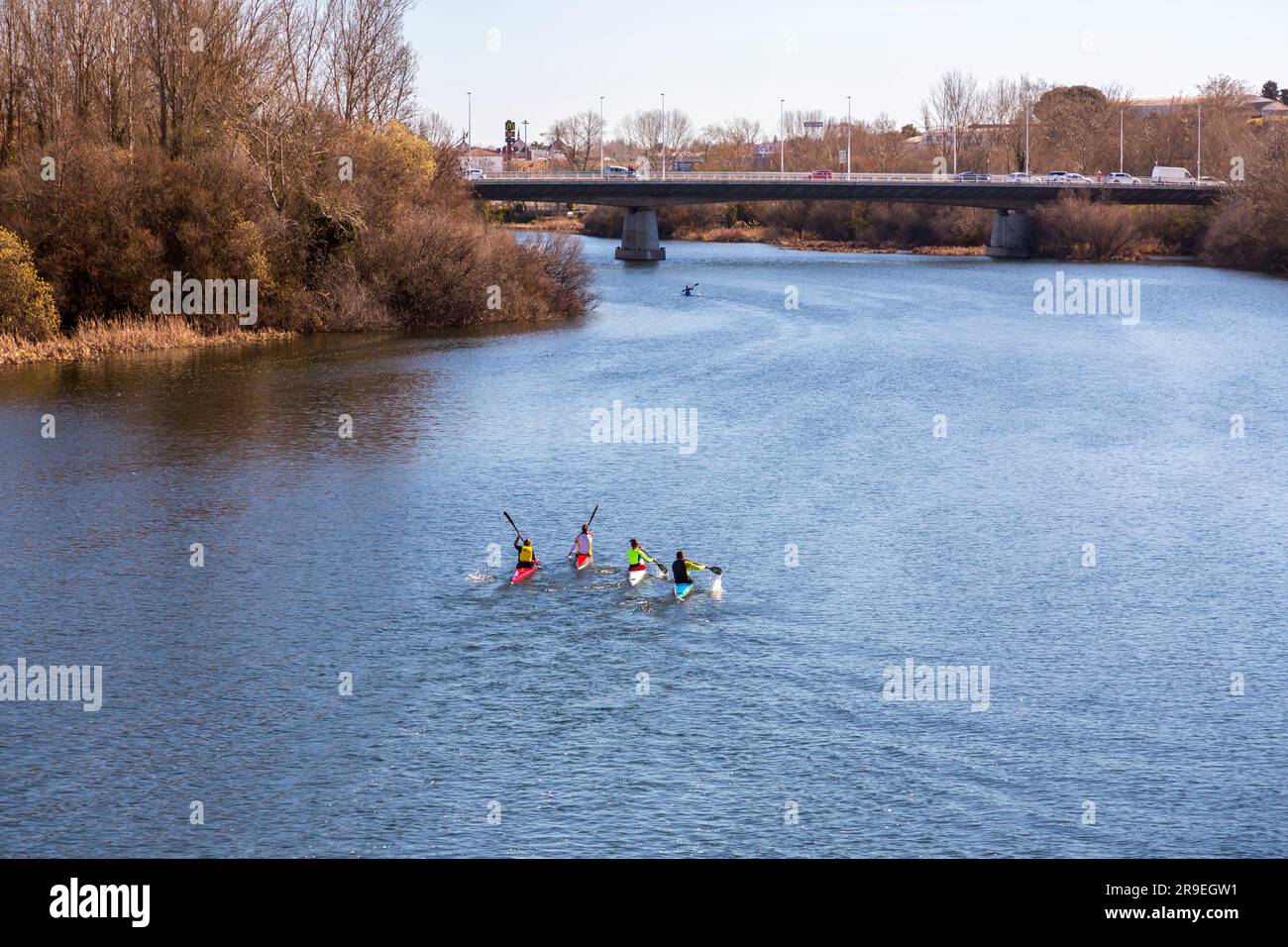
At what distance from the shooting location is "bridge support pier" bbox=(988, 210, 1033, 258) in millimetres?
119500

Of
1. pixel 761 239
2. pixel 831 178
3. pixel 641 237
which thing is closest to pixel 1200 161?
pixel 831 178

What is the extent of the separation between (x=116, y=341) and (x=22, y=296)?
3827 millimetres

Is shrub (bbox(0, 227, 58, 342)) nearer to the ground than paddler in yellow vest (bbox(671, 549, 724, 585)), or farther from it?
farther from it

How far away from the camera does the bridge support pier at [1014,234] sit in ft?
392

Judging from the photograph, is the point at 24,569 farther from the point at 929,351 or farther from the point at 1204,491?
the point at 929,351

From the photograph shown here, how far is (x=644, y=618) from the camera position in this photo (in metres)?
25.3

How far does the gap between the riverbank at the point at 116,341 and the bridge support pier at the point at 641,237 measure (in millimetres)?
55284

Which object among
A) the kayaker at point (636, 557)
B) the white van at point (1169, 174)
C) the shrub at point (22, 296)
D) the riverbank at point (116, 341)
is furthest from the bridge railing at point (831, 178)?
the kayaker at point (636, 557)

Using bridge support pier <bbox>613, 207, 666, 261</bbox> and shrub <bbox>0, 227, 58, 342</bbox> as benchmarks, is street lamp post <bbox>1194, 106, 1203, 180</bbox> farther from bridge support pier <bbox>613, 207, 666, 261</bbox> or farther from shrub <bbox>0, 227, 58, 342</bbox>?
shrub <bbox>0, 227, 58, 342</bbox>

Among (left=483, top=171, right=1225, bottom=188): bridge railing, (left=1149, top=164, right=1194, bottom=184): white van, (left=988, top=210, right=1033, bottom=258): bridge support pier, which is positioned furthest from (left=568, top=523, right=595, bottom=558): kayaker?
(left=1149, top=164, right=1194, bottom=184): white van

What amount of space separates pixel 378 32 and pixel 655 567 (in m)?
56.0

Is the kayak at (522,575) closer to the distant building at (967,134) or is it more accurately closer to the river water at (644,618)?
the river water at (644,618)

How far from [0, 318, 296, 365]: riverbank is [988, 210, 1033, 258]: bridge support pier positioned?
7606 centimetres

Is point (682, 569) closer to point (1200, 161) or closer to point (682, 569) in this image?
point (682, 569)
